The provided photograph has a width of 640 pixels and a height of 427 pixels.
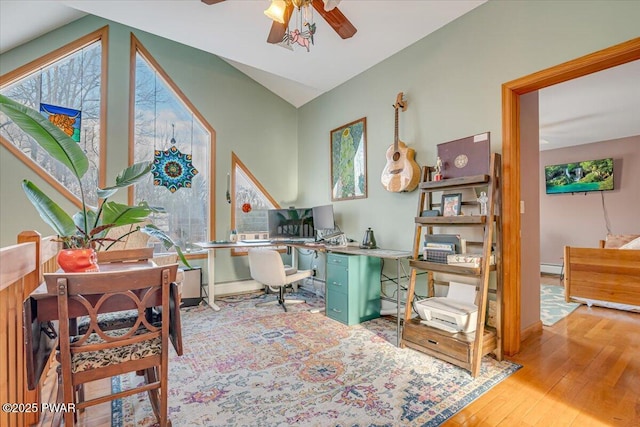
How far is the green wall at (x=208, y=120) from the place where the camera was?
333cm

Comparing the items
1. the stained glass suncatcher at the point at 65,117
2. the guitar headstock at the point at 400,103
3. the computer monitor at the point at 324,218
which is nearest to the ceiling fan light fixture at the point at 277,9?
the guitar headstock at the point at 400,103

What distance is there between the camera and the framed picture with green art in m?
3.85

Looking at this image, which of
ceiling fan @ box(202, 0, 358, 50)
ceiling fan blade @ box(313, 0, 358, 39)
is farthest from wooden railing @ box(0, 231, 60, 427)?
ceiling fan blade @ box(313, 0, 358, 39)

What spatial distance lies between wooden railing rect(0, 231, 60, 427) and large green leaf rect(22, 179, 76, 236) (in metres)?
0.15

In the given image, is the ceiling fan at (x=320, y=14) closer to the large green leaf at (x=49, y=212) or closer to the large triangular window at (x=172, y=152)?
the large green leaf at (x=49, y=212)

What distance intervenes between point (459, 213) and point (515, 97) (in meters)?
1.05

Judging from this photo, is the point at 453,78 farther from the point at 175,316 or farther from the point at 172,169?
the point at 172,169

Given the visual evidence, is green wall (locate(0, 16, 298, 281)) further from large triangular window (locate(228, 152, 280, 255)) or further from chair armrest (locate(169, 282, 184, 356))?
chair armrest (locate(169, 282, 184, 356))

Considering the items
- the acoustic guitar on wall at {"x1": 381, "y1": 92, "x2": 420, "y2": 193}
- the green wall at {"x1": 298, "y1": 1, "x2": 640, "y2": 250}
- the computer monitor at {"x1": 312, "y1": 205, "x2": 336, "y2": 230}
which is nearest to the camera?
the green wall at {"x1": 298, "y1": 1, "x2": 640, "y2": 250}

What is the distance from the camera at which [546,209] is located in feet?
20.8

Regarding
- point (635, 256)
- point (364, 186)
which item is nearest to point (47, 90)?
point (364, 186)

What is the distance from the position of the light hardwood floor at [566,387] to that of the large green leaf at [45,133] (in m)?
1.43

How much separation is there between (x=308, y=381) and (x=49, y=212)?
5.97 ft

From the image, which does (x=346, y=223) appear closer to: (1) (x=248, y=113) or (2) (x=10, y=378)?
(1) (x=248, y=113)
